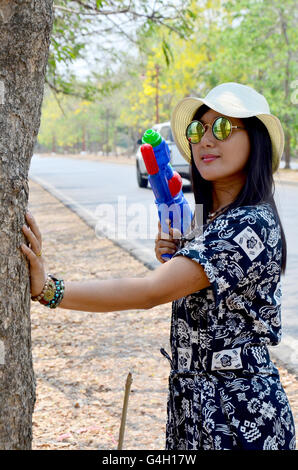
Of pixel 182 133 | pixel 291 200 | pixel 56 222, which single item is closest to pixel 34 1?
pixel 182 133

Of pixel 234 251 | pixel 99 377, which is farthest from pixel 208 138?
pixel 99 377

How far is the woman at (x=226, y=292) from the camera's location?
5.52 feet

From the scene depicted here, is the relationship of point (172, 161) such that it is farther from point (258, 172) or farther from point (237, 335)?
point (237, 335)

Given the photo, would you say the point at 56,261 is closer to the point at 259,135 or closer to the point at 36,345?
the point at 36,345

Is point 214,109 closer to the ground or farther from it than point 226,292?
farther from it

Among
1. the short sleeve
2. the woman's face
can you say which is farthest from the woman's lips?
the short sleeve

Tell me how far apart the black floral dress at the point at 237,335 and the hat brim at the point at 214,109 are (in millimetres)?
226

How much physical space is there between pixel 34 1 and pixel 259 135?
0.78 meters

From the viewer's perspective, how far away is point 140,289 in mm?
1674

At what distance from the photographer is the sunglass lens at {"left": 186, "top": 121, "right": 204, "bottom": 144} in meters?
1.95

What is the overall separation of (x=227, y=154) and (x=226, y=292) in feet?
1.44

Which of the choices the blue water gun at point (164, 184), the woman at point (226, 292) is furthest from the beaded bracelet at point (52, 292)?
the blue water gun at point (164, 184)

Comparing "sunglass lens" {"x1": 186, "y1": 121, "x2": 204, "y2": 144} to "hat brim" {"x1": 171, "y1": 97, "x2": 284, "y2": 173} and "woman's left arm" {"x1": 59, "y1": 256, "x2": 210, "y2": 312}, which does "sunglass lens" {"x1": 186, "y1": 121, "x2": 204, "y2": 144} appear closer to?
"hat brim" {"x1": 171, "y1": 97, "x2": 284, "y2": 173}

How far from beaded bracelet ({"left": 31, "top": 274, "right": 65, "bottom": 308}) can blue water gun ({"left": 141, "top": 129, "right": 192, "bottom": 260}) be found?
69 centimetres
